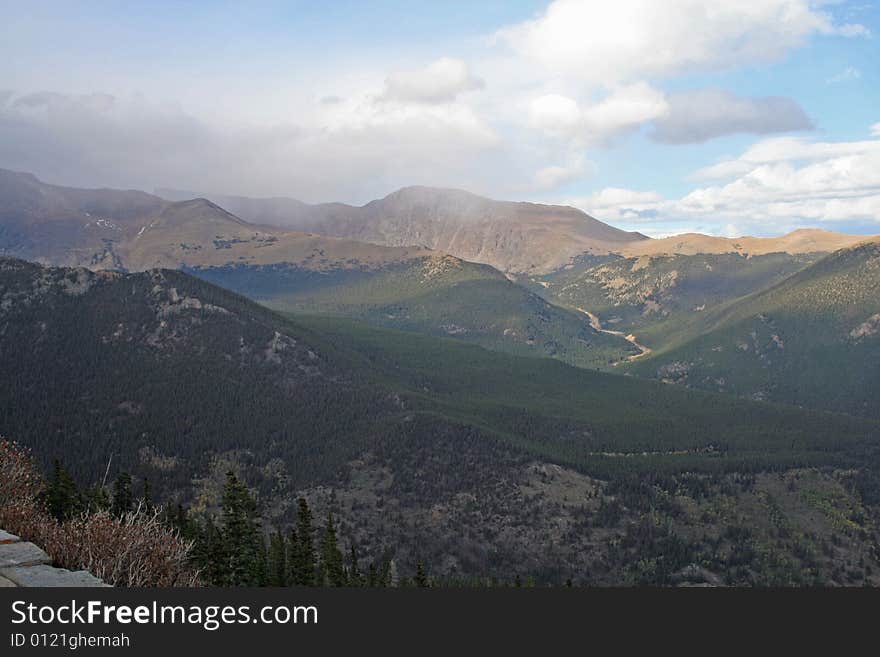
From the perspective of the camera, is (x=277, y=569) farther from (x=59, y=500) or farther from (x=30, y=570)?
(x=30, y=570)

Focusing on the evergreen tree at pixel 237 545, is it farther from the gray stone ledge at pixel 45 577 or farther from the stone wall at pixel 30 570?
the gray stone ledge at pixel 45 577

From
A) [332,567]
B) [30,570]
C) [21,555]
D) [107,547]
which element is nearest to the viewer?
[30,570]

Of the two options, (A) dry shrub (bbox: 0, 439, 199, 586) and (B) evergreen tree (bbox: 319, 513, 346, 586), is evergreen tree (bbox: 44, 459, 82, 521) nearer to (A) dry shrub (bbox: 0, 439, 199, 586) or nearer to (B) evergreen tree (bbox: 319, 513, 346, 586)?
(A) dry shrub (bbox: 0, 439, 199, 586)

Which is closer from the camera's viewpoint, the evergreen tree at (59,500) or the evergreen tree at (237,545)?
the evergreen tree at (59,500)

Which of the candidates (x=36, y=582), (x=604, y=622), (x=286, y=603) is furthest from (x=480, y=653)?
(x=36, y=582)

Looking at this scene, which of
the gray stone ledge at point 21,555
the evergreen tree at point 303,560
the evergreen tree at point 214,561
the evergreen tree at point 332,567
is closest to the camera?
the gray stone ledge at point 21,555

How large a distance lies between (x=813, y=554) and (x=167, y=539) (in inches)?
7907

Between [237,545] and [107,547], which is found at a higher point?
[107,547]

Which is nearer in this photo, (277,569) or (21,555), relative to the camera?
(21,555)

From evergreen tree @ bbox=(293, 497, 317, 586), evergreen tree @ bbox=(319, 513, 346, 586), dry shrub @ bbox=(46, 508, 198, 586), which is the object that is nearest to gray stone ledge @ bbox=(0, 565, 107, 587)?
dry shrub @ bbox=(46, 508, 198, 586)

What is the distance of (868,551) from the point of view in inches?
7697

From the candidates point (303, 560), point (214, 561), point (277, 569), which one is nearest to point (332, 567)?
point (303, 560)

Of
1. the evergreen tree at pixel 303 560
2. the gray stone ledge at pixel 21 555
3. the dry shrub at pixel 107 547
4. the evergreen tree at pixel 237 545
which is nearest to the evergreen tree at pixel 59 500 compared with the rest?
the evergreen tree at pixel 237 545

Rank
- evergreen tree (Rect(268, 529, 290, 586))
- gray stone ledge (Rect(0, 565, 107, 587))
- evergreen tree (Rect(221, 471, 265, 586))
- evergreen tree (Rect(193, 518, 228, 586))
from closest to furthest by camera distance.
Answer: gray stone ledge (Rect(0, 565, 107, 587)) < evergreen tree (Rect(193, 518, 228, 586)) < evergreen tree (Rect(221, 471, 265, 586)) < evergreen tree (Rect(268, 529, 290, 586))
